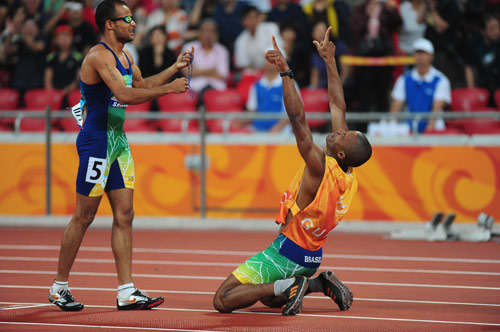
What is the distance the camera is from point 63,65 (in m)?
15.9

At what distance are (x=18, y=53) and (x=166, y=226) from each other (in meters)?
5.82

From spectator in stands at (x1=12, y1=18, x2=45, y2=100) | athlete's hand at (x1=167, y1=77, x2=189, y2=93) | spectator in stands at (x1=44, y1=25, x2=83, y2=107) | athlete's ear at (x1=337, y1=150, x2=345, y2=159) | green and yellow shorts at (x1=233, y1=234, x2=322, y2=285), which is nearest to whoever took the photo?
athlete's hand at (x1=167, y1=77, x2=189, y2=93)

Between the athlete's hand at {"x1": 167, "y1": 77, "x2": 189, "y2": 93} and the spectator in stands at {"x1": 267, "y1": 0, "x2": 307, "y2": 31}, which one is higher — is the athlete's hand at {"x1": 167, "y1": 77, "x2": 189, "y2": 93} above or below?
below

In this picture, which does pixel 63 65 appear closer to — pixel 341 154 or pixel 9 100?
pixel 9 100

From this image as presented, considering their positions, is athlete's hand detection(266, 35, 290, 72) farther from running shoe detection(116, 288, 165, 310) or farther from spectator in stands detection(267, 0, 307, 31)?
spectator in stands detection(267, 0, 307, 31)

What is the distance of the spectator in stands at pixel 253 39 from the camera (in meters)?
15.3

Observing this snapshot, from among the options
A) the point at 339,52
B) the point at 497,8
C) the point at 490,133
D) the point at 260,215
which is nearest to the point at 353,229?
the point at 260,215

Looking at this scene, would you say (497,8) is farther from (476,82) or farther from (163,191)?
(163,191)

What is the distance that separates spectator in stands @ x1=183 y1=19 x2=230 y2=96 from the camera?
15.2 m

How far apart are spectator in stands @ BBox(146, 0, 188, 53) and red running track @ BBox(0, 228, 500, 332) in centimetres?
450

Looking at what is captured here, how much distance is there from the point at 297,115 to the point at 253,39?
902cm

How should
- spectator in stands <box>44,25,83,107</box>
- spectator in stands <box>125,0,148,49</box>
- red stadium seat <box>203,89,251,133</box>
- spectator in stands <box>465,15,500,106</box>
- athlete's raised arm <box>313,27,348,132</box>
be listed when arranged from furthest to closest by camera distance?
spectator in stands <box>125,0,148,49</box> < spectator in stands <box>44,25,83,107</box> < red stadium seat <box>203,89,251,133</box> < spectator in stands <box>465,15,500,106</box> < athlete's raised arm <box>313,27,348,132</box>

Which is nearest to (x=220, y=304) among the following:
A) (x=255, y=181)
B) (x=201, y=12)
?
(x=255, y=181)

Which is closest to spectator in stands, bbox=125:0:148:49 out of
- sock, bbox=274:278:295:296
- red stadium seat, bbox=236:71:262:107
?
red stadium seat, bbox=236:71:262:107
